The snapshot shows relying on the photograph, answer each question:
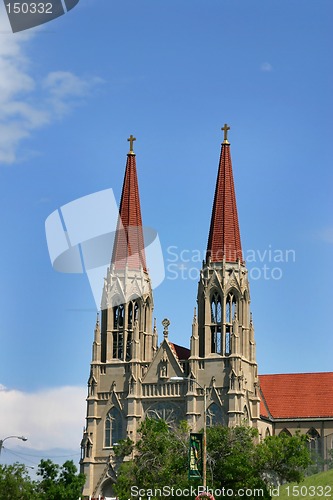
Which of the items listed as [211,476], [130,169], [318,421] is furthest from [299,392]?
[211,476]

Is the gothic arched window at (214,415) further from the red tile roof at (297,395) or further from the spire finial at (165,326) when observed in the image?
the red tile roof at (297,395)

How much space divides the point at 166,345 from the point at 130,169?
61.6 ft

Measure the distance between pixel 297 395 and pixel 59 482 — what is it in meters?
35.2

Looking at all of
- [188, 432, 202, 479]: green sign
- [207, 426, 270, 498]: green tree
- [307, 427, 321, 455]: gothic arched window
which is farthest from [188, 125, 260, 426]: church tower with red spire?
[188, 432, 202, 479]: green sign

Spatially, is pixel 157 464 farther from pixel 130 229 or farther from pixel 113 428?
pixel 130 229

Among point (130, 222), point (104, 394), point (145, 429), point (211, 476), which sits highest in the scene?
point (130, 222)

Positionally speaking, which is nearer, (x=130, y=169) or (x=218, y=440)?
(x=218, y=440)

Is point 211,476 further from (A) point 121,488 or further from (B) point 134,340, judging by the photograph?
(B) point 134,340

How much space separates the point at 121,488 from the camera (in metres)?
75.6

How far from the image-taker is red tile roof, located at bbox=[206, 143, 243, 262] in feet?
329

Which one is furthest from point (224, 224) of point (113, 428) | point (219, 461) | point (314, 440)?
point (219, 461)

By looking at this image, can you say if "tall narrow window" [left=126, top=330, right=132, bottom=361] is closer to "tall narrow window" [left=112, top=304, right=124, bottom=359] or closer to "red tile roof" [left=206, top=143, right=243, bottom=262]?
"tall narrow window" [left=112, top=304, right=124, bottom=359]

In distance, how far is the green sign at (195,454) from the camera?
5059 cm

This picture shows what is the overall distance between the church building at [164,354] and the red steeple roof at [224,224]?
9 centimetres
